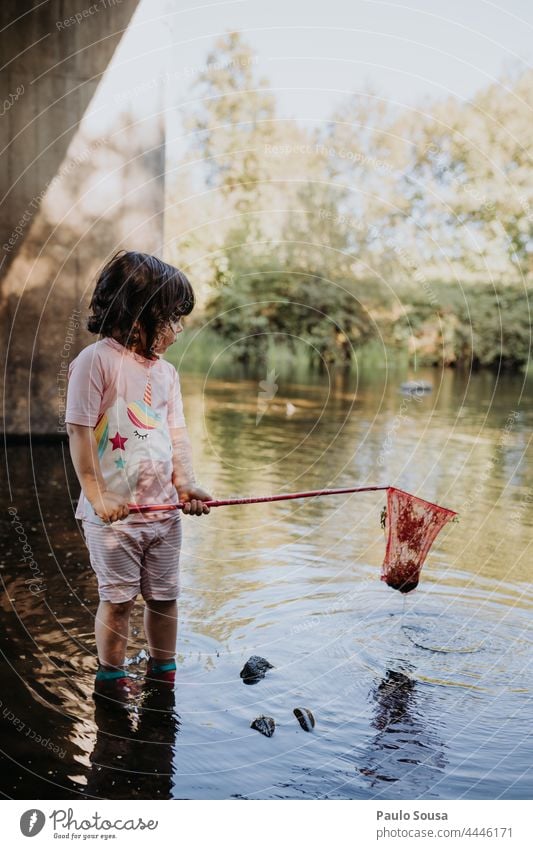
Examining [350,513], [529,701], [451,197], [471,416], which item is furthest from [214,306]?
[529,701]

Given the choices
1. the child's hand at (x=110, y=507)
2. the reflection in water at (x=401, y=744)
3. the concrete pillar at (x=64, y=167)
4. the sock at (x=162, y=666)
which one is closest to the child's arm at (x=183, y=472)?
the child's hand at (x=110, y=507)

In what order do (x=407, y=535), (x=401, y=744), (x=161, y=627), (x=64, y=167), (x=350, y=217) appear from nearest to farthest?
(x=401, y=744) < (x=161, y=627) < (x=407, y=535) < (x=64, y=167) < (x=350, y=217)

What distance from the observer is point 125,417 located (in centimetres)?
364

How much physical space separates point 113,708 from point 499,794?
141 cm

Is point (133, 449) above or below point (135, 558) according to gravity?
above

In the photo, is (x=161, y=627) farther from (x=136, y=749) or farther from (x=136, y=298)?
(x=136, y=298)

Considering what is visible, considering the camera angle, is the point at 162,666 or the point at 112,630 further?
the point at 162,666

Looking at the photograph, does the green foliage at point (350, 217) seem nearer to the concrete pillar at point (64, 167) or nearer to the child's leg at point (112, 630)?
the concrete pillar at point (64, 167)

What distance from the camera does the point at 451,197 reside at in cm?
2766

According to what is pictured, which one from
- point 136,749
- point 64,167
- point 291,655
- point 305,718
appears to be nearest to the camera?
point 136,749

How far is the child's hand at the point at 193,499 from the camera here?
12.1ft

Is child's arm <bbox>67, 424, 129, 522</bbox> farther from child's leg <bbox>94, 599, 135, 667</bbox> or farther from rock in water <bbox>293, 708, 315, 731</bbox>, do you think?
rock in water <bbox>293, 708, 315, 731</bbox>

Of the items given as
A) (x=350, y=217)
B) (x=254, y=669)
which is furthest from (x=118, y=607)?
(x=350, y=217)

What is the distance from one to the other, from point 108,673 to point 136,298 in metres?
1.45
